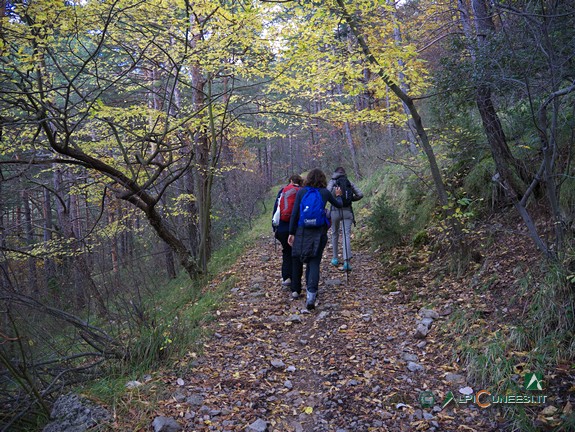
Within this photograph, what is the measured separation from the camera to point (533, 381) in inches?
126

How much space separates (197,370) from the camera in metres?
4.28

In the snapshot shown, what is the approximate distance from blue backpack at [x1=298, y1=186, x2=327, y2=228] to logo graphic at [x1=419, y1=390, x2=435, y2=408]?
9.07 ft

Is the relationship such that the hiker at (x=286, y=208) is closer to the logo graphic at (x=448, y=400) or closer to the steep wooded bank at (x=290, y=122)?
the steep wooded bank at (x=290, y=122)

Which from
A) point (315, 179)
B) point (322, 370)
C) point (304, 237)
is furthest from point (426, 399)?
point (315, 179)

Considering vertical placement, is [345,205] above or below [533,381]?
above

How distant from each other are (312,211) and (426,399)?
118 inches

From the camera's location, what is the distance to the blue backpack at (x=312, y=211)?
576 centimetres

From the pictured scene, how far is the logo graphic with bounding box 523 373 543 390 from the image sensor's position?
124 inches

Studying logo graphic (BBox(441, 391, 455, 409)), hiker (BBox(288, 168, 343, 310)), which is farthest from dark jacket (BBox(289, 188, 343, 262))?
logo graphic (BBox(441, 391, 455, 409))

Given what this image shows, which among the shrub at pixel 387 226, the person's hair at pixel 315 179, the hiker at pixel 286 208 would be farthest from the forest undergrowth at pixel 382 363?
the person's hair at pixel 315 179

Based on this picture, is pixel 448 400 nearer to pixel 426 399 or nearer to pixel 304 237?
pixel 426 399

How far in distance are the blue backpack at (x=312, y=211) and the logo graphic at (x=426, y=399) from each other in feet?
9.07

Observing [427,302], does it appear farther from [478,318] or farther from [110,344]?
→ [110,344]

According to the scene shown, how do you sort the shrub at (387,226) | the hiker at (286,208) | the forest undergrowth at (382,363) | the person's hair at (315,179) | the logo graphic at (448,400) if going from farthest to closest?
the shrub at (387,226) < the hiker at (286,208) < the person's hair at (315,179) < the logo graphic at (448,400) < the forest undergrowth at (382,363)
